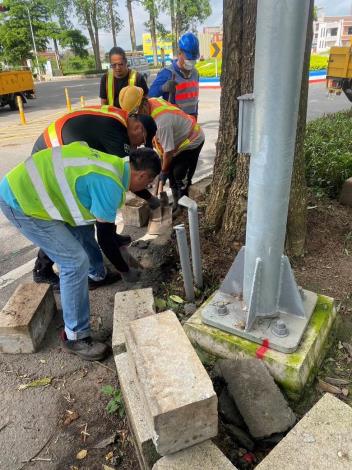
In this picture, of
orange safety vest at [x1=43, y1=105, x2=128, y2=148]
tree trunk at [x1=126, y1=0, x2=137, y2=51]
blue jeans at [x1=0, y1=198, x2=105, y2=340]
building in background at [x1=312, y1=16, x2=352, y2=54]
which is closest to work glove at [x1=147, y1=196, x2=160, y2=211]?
orange safety vest at [x1=43, y1=105, x2=128, y2=148]

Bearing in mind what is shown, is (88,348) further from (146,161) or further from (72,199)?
(146,161)

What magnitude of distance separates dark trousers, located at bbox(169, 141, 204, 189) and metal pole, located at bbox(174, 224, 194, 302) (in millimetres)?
1772

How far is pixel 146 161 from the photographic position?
7.88 ft

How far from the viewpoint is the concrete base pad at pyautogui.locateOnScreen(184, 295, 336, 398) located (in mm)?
2043

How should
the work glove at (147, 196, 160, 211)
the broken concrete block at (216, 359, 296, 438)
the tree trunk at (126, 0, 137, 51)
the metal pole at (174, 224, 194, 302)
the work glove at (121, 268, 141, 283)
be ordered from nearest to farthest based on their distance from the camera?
the broken concrete block at (216, 359, 296, 438) → the metal pole at (174, 224, 194, 302) → the work glove at (121, 268, 141, 283) → the work glove at (147, 196, 160, 211) → the tree trunk at (126, 0, 137, 51)

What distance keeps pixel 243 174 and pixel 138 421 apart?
2.02 metres

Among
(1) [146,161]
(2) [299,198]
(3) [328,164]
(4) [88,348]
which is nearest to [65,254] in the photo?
(4) [88,348]

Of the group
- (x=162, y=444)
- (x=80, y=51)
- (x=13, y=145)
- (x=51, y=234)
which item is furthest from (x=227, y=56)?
(x=80, y=51)

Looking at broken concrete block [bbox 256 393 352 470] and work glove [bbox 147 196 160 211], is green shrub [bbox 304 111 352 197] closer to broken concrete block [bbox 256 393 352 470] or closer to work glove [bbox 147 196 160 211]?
work glove [bbox 147 196 160 211]

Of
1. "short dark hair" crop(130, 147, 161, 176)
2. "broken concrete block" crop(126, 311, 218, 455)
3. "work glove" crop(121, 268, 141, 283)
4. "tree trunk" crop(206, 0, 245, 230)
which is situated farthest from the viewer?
"work glove" crop(121, 268, 141, 283)

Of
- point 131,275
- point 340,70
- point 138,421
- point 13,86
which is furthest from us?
point 13,86

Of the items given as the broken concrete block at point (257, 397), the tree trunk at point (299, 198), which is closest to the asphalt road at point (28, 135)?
the broken concrete block at point (257, 397)

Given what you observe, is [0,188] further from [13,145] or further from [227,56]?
[13,145]

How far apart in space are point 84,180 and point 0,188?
606 mm
